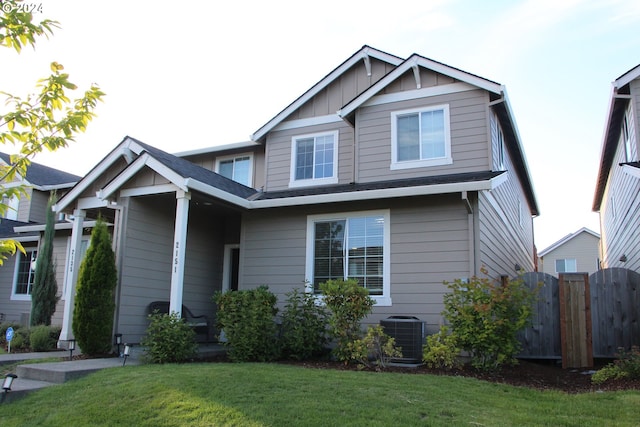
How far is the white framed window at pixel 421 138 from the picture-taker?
34.4 ft

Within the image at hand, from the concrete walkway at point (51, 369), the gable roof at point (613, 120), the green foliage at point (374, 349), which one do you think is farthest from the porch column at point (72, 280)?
the gable roof at point (613, 120)

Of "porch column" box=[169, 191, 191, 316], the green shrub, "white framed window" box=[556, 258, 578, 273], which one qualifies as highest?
"white framed window" box=[556, 258, 578, 273]

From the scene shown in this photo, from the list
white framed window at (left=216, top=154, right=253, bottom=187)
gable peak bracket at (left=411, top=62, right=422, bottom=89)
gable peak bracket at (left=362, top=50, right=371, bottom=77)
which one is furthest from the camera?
white framed window at (left=216, top=154, right=253, bottom=187)

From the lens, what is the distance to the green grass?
5129mm

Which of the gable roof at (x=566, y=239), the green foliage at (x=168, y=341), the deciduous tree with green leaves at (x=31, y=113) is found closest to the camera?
the deciduous tree with green leaves at (x=31, y=113)

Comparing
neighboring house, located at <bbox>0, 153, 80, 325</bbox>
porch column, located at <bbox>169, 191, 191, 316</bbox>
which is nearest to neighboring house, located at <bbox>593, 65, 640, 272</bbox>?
porch column, located at <bbox>169, 191, 191, 316</bbox>

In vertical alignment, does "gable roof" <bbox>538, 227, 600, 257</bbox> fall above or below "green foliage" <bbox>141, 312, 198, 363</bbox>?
above

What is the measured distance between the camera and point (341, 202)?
10.6 meters

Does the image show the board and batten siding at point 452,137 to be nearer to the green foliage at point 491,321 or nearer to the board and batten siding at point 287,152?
the board and batten siding at point 287,152

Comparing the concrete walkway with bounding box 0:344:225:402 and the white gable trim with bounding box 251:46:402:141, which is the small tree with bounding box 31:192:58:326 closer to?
the concrete walkway with bounding box 0:344:225:402

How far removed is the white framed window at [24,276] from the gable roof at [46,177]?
10.0 feet

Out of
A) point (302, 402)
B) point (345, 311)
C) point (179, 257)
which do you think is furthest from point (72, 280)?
point (302, 402)

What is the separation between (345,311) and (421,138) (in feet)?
13.7

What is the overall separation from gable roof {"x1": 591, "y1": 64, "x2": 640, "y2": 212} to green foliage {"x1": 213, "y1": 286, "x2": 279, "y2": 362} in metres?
8.25
